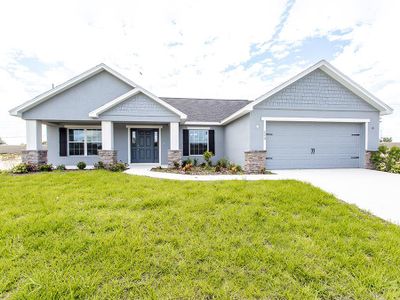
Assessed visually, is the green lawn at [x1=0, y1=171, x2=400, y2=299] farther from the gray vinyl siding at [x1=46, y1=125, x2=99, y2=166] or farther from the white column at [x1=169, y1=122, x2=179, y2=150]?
the gray vinyl siding at [x1=46, y1=125, x2=99, y2=166]

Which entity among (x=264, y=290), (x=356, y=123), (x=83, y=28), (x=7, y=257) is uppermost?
(x=83, y=28)

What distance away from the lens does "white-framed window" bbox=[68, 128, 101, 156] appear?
38.7 feet

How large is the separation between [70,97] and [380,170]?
17277 millimetres

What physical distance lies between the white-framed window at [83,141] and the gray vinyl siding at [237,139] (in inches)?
334

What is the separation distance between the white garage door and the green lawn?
530 centimetres

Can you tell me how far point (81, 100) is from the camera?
10539 mm

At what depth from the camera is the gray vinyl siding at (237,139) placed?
31.6ft

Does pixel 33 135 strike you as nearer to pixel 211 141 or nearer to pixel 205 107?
pixel 211 141

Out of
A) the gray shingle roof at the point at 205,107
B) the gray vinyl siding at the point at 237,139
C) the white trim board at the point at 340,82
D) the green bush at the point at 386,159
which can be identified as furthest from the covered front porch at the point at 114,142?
the green bush at the point at 386,159

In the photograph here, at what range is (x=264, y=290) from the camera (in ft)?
6.95

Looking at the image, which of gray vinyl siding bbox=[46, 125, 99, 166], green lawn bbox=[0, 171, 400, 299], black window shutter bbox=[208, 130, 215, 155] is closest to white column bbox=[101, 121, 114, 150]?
gray vinyl siding bbox=[46, 125, 99, 166]

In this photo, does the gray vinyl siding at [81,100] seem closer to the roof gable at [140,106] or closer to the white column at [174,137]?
the roof gable at [140,106]

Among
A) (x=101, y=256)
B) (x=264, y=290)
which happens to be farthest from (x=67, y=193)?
(x=264, y=290)

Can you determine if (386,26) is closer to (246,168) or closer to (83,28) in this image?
(246,168)
